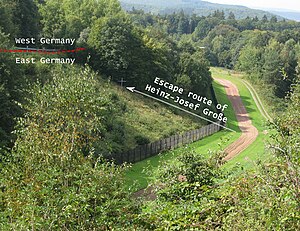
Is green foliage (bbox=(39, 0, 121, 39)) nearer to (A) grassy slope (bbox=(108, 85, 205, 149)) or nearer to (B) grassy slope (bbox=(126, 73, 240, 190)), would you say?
(A) grassy slope (bbox=(108, 85, 205, 149))

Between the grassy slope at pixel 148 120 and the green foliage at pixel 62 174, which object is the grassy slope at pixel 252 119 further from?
the green foliage at pixel 62 174


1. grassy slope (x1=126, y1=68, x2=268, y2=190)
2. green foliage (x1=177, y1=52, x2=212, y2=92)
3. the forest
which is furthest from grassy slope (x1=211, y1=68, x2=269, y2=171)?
the forest

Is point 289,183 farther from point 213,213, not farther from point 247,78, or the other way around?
point 247,78

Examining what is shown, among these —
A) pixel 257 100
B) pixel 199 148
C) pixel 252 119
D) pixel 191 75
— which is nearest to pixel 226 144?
pixel 199 148

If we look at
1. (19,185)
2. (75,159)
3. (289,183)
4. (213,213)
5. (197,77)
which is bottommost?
(197,77)

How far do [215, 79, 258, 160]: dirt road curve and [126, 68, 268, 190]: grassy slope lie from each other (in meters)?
0.68

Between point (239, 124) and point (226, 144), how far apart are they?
67.5 ft

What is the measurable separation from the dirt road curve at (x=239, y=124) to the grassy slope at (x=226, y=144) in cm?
68

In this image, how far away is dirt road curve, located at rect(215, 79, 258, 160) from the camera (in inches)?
1667

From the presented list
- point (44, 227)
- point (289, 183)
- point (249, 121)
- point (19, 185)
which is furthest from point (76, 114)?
point (249, 121)

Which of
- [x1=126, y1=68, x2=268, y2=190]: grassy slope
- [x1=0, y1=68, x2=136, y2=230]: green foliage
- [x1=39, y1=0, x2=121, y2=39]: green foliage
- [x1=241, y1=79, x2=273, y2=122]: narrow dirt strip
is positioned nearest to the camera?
[x1=0, y1=68, x2=136, y2=230]: green foliage

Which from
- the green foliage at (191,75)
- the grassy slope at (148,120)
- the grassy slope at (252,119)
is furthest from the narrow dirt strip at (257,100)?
the grassy slope at (148,120)

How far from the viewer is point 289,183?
6.92 m

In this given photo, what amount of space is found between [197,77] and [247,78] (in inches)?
1420
